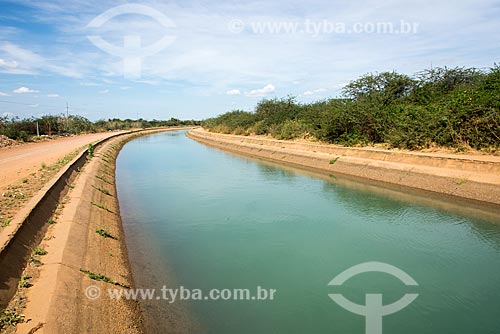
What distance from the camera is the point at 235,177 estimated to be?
16.0 m

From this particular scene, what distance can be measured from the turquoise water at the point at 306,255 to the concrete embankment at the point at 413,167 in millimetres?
957

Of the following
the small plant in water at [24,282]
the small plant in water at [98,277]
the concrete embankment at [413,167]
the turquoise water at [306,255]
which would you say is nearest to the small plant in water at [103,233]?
the turquoise water at [306,255]

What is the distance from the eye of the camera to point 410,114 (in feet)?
56.0

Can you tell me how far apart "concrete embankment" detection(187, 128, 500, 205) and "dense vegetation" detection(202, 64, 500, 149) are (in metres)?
1.68

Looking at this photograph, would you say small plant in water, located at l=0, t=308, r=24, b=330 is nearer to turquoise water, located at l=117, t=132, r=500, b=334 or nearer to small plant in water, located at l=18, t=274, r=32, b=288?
small plant in water, located at l=18, t=274, r=32, b=288

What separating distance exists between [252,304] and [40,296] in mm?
2731

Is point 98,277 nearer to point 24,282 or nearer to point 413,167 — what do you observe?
point 24,282

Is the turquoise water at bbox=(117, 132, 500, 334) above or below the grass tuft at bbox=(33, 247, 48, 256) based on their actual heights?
below

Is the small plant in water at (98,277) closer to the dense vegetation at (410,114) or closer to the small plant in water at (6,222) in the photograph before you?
the small plant in water at (6,222)

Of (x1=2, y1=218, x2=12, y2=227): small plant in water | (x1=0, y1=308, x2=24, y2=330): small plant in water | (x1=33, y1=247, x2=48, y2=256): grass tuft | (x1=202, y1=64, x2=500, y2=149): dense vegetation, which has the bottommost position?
(x1=0, y1=308, x2=24, y2=330): small plant in water

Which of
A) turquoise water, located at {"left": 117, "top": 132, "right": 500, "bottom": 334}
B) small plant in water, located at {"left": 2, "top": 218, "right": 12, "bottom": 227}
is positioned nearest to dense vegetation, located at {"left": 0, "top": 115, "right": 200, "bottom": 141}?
turquoise water, located at {"left": 117, "top": 132, "right": 500, "bottom": 334}

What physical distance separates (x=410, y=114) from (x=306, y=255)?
1296cm

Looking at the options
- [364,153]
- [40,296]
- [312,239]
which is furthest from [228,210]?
[364,153]

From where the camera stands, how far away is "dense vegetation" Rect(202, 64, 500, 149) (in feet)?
44.6
